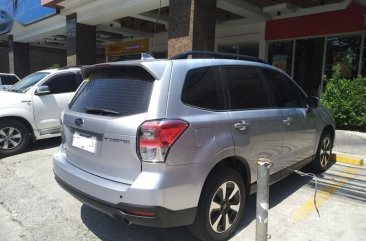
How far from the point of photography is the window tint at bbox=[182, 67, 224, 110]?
313 centimetres

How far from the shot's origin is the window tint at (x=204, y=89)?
10.3ft

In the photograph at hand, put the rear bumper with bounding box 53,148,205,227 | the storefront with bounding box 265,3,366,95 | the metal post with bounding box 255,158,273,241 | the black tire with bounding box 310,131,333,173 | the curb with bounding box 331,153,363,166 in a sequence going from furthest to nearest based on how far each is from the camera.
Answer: the storefront with bounding box 265,3,366,95, the curb with bounding box 331,153,363,166, the black tire with bounding box 310,131,333,173, the rear bumper with bounding box 53,148,205,227, the metal post with bounding box 255,158,273,241

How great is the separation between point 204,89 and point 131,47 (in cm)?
1532

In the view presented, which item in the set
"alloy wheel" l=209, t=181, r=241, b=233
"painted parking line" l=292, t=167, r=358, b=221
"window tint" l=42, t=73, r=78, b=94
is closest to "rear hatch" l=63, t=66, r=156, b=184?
"alloy wheel" l=209, t=181, r=241, b=233

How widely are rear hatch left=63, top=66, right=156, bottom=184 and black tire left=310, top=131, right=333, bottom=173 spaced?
11.3 ft

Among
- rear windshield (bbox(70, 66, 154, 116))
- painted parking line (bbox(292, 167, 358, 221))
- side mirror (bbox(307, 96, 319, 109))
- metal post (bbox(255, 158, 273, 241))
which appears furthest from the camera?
side mirror (bbox(307, 96, 319, 109))

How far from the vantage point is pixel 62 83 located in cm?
779

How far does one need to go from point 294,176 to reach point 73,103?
357cm

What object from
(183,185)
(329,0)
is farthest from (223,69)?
(329,0)

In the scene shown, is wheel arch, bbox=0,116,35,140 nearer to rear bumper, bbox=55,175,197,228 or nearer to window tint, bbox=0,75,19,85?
rear bumper, bbox=55,175,197,228

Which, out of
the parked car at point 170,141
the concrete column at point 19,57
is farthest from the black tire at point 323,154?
the concrete column at point 19,57

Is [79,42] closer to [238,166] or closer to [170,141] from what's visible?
[238,166]

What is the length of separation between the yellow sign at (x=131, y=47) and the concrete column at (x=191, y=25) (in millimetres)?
7942

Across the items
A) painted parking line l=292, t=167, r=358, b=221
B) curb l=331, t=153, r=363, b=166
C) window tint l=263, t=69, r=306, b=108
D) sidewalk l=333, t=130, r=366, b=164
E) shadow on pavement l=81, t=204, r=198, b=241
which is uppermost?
window tint l=263, t=69, r=306, b=108
